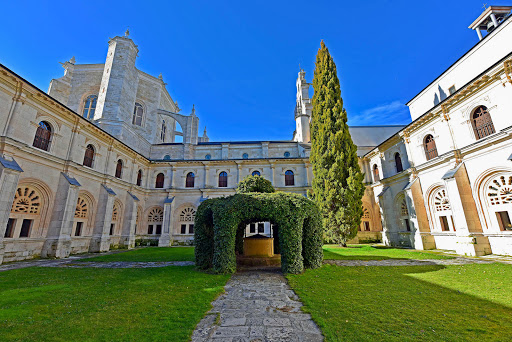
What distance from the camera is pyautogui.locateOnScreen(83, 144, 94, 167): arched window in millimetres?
18406

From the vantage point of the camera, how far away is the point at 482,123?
13.3 meters

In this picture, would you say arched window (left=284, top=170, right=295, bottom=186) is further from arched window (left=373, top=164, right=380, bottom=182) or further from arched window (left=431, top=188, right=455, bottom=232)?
arched window (left=431, top=188, right=455, bottom=232)

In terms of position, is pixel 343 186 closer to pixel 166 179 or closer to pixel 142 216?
pixel 166 179

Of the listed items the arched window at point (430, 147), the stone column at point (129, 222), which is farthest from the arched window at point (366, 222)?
the stone column at point (129, 222)

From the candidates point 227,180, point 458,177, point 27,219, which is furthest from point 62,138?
point 458,177

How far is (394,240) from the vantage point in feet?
67.7

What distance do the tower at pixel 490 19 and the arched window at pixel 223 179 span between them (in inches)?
1066

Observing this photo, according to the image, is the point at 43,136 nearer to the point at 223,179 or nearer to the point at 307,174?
the point at 223,179

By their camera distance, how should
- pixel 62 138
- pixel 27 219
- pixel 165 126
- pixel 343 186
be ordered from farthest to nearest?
pixel 165 126 → pixel 343 186 → pixel 62 138 → pixel 27 219

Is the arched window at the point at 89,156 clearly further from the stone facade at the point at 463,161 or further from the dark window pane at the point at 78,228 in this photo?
the stone facade at the point at 463,161

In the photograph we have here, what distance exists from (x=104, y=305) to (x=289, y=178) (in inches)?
956

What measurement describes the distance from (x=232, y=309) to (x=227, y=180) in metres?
22.9

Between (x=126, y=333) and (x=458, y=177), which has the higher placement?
(x=458, y=177)

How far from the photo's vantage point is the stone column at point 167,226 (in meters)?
24.7
